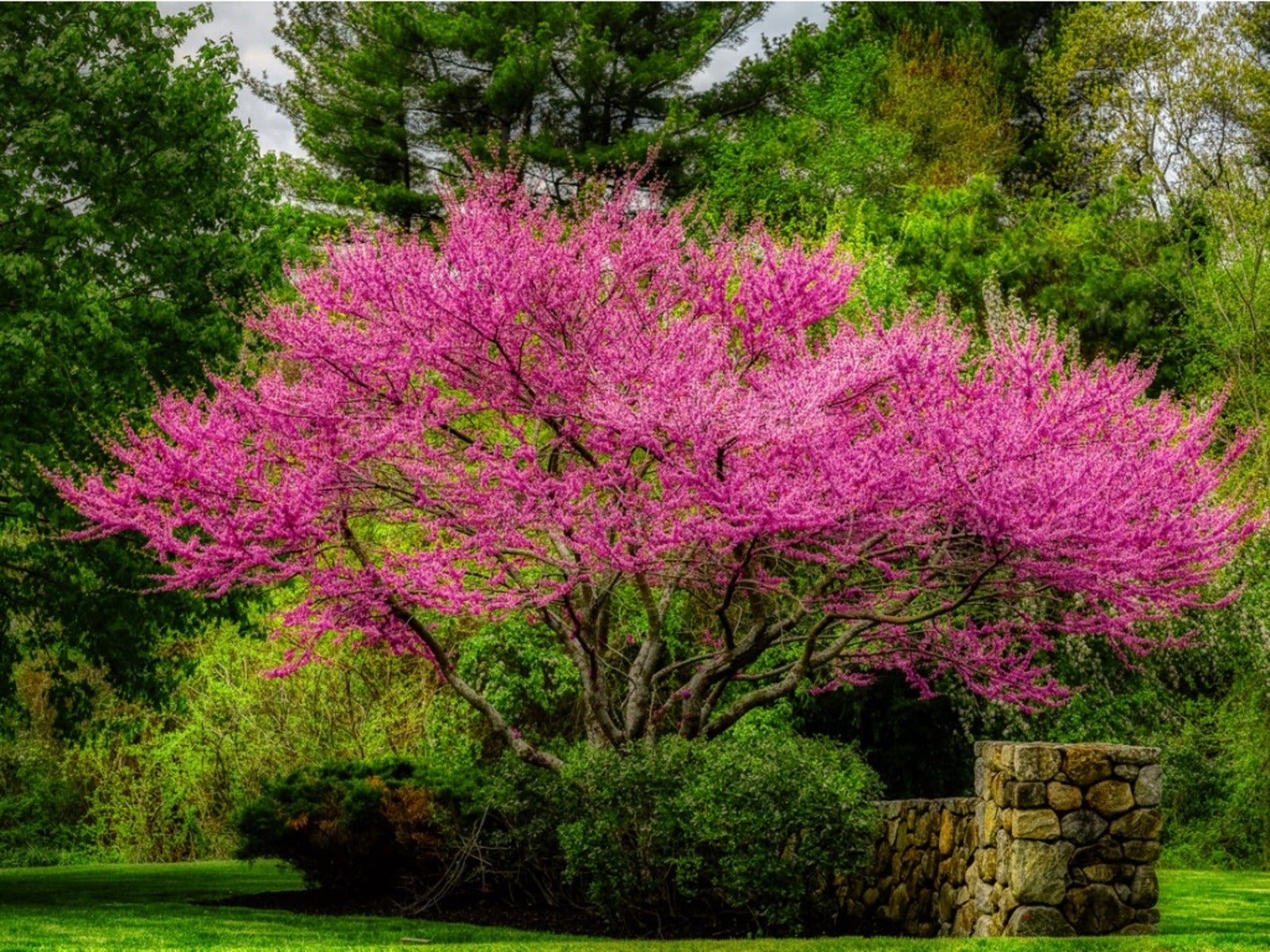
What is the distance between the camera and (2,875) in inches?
648

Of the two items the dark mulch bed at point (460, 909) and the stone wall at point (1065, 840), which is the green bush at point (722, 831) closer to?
the dark mulch bed at point (460, 909)

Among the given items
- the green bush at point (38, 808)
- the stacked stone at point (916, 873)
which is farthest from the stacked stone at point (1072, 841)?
the green bush at point (38, 808)

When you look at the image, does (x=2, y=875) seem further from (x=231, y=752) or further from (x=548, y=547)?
(x=548, y=547)

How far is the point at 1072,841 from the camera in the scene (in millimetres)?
9414

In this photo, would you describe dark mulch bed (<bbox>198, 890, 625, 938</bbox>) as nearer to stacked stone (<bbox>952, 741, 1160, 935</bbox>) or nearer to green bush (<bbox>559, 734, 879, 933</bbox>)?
green bush (<bbox>559, 734, 879, 933</bbox>)

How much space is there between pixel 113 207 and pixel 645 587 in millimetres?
5614

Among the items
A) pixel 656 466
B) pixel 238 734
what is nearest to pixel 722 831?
pixel 656 466

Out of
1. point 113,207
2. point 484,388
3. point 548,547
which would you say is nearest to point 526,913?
point 548,547

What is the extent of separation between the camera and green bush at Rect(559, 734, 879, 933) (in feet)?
33.0

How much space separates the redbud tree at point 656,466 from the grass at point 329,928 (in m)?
1.93

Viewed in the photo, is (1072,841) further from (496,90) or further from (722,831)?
(496,90)

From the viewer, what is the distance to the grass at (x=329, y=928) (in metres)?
9.09

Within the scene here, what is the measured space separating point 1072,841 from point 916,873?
4.82 ft

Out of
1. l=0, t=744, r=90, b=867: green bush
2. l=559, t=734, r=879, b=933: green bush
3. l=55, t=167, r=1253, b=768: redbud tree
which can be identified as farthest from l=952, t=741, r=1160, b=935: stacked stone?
l=0, t=744, r=90, b=867: green bush
